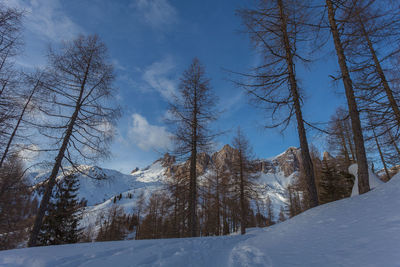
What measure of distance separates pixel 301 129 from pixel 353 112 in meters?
1.45

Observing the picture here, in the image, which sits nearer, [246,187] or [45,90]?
[45,90]

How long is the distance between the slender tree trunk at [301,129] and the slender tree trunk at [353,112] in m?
1.19

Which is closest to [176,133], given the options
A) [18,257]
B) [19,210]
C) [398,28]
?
[18,257]

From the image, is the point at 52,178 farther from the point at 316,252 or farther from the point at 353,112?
the point at 353,112

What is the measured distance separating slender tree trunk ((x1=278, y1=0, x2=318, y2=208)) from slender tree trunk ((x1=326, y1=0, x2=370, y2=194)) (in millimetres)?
1192

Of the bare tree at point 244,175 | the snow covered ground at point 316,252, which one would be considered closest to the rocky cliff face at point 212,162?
the bare tree at point 244,175

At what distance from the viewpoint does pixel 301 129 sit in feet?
19.6

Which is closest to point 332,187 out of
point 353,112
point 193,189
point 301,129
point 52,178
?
point 301,129

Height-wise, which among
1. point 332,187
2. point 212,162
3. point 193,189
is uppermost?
point 212,162

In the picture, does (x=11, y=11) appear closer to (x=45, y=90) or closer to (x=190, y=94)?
(x=45, y=90)

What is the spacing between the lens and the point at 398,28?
14.3 feet

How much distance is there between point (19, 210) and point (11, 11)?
1580 centimetres

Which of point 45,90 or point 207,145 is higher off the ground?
point 45,90

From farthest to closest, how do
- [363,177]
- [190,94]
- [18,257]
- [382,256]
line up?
[190,94]
[363,177]
[18,257]
[382,256]
